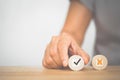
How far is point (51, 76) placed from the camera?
541mm

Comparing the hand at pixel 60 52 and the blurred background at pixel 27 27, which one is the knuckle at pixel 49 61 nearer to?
the hand at pixel 60 52

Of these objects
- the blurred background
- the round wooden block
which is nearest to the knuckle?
the round wooden block

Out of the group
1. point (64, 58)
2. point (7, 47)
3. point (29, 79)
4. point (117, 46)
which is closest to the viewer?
point (29, 79)

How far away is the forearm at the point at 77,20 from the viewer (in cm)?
90

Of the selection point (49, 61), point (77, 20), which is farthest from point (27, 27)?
point (49, 61)

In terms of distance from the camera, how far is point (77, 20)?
92 centimetres

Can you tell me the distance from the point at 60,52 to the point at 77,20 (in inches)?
11.3

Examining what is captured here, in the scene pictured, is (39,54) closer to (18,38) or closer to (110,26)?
(18,38)

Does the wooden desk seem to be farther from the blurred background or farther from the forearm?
the blurred background

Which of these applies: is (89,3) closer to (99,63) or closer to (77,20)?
(77,20)

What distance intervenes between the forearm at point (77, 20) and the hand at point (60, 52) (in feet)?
0.59

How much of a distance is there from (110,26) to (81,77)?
1.31 ft

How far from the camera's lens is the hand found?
66 centimetres

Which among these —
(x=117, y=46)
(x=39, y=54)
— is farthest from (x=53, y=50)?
(x=39, y=54)
